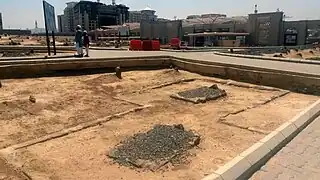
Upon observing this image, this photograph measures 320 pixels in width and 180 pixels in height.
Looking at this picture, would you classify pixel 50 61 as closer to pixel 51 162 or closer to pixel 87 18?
pixel 51 162

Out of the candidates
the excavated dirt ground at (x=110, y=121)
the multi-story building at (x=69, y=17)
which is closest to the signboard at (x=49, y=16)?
the excavated dirt ground at (x=110, y=121)

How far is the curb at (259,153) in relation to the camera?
334cm

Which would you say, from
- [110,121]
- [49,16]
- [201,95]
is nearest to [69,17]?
[49,16]

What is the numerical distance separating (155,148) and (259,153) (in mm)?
1399

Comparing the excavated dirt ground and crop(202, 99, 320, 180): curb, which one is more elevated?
crop(202, 99, 320, 180): curb

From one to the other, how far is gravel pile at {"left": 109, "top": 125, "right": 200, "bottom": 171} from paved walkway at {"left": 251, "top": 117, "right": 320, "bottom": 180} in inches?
45.0

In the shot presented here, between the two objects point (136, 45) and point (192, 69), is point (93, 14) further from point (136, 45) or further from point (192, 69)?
point (192, 69)

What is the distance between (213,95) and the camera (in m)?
7.80

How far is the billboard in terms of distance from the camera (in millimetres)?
12102

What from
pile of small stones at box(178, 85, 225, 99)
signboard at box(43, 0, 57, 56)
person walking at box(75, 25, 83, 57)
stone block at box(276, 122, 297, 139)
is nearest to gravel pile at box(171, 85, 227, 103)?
pile of small stones at box(178, 85, 225, 99)

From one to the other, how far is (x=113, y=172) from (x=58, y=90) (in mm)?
5308

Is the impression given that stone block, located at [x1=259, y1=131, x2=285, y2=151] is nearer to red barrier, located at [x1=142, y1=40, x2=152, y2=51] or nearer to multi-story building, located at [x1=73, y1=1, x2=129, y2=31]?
red barrier, located at [x1=142, y1=40, x2=152, y2=51]

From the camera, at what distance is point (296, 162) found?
3.91 m

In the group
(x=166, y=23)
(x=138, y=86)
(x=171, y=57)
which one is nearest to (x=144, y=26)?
(x=166, y=23)
